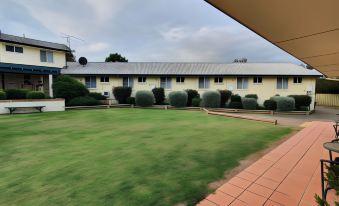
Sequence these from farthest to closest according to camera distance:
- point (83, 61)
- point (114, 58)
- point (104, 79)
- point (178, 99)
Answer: point (114, 58) → point (83, 61) → point (104, 79) → point (178, 99)

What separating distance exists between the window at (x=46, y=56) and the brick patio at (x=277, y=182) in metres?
25.1

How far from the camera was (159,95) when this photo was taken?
2217 cm

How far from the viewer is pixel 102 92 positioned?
24141 mm

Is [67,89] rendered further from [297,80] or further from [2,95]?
[297,80]

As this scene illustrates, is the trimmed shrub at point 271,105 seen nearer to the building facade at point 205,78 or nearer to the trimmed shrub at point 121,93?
the building facade at point 205,78

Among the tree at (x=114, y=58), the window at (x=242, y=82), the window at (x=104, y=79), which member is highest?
the tree at (x=114, y=58)

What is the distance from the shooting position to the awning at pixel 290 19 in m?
2.10

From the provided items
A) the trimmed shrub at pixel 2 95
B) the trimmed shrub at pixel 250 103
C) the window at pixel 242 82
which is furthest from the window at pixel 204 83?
the trimmed shrub at pixel 2 95

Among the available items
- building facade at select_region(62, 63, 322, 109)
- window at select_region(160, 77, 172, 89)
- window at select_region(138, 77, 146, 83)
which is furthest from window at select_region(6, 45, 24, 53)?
window at select_region(160, 77, 172, 89)

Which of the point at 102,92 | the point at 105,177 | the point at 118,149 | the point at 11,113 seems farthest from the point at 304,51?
the point at 102,92

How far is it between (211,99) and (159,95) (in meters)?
6.08

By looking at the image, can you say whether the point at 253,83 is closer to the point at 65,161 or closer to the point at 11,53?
the point at 65,161

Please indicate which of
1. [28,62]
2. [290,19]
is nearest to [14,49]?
[28,62]

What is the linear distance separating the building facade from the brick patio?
18.3 meters
